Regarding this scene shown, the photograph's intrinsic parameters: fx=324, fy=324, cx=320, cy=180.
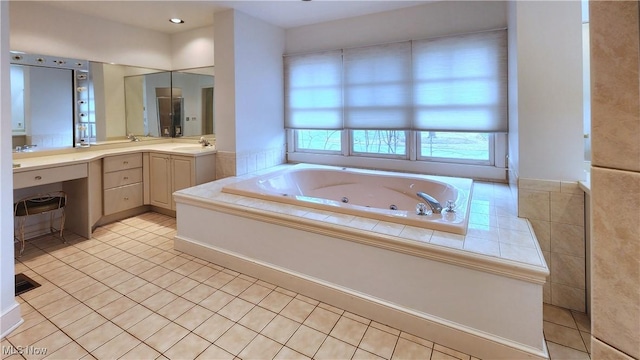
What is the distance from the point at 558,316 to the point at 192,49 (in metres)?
4.57

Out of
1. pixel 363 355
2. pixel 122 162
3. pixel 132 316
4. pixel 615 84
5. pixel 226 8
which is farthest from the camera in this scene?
pixel 122 162

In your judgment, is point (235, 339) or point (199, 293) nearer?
point (235, 339)

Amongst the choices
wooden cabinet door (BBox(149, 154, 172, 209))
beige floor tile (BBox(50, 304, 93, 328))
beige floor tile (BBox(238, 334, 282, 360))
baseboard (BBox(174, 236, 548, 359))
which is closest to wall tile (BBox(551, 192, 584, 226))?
baseboard (BBox(174, 236, 548, 359))

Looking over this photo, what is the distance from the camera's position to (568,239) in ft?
6.62

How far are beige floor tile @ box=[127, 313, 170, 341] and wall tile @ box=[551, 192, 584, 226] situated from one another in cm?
247

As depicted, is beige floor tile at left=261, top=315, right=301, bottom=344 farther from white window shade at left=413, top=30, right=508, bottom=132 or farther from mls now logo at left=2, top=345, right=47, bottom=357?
A: white window shade at left=413, top=30, right=508, bottom=132

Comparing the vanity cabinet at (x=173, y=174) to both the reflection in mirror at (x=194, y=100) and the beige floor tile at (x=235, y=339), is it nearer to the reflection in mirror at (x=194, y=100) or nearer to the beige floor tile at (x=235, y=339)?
the reflection in mirror at (x=194, y=100)

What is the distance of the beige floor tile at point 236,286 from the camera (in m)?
2.23

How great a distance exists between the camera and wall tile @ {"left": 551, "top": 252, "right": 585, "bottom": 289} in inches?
78.4

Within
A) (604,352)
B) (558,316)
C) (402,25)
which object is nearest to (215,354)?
(604,352)

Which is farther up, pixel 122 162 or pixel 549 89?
pixel 549 89

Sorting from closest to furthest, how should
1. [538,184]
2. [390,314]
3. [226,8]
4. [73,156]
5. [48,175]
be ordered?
[390,314]
[538,184]
[48,175]
[73,156]
[226,8]

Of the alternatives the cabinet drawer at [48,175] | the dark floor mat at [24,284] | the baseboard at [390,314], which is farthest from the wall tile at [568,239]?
the cabinet drawer at [48,175]

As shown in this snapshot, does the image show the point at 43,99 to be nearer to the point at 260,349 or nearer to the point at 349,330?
the point at 260,349
